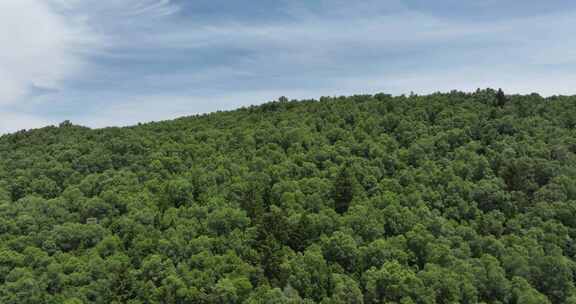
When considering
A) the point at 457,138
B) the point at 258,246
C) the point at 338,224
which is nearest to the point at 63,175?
the point at 258,246

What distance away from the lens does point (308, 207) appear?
96.3 m

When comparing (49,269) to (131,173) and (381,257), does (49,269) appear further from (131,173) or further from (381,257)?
(381,257)

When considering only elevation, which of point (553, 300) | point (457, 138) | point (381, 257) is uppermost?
point (457, 138)

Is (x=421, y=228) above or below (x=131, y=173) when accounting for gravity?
below

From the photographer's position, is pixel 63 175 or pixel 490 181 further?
pixel 63 175

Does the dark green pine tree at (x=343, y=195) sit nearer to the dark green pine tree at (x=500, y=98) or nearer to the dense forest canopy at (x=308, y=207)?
the dense forest canopy at (x=308, y=207)

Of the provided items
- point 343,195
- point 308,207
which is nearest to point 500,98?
point 343,195

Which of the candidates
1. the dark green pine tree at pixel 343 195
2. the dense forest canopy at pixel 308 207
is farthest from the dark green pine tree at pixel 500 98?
the dark green pine tree at pixel 343 195

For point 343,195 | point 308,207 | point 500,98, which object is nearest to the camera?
point 308,207

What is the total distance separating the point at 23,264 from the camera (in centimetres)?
7875

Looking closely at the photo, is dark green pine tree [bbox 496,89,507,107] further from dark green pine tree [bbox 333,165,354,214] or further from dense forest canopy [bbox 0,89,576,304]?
dark green pine tree [bbox 333,165,354,214]

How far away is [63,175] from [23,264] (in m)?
34.1

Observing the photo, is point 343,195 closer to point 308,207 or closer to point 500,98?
point 308,207

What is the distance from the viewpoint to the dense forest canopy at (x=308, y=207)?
2938 inches
